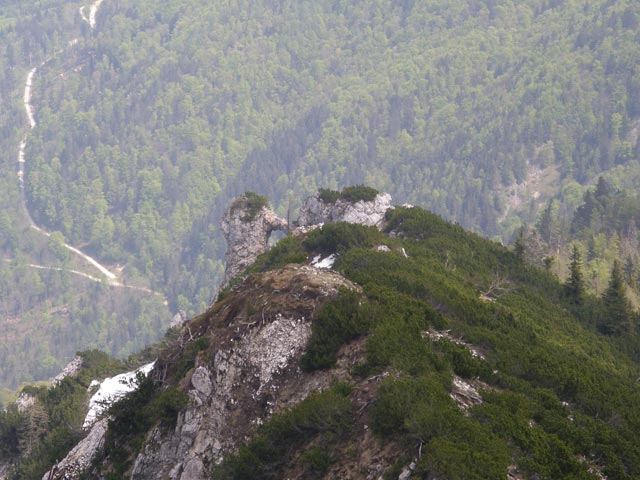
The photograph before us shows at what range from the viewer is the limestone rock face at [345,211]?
256 feet

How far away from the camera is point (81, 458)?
1644 inches

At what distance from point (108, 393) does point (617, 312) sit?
111ft

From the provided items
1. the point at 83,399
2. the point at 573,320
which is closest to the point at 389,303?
the point at 573,320

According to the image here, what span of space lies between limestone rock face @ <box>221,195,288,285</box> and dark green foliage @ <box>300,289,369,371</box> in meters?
53.8

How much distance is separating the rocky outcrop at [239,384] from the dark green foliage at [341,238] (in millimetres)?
19405

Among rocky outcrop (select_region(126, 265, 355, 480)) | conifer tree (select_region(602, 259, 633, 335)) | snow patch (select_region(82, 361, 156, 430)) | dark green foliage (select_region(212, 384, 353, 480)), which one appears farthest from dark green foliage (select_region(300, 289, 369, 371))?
conifer tree (select_region(602, 259, 633, 335))

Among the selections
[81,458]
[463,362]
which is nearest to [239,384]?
[463,362]

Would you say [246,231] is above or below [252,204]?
below

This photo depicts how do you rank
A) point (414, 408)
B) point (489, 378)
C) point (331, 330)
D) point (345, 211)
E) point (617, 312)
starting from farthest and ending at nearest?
1. point (345, 211)
2. point (617, 312)
3. point (331, 330)
4. point (489, 378)
5. point (414, 408)

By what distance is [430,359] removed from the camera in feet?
111

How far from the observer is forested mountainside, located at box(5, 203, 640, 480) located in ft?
95.0

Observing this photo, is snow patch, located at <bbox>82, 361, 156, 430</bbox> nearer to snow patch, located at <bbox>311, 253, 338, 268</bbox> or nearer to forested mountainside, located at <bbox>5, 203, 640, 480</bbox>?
forested mountainside, located at <bbox>5, 203, 640, 480</bbox>

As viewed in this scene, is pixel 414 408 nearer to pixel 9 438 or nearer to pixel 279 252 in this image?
pixel 279 252

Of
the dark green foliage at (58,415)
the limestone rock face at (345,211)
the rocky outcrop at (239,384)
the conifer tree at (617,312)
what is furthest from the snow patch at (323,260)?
the conifer tree at (617,312)
